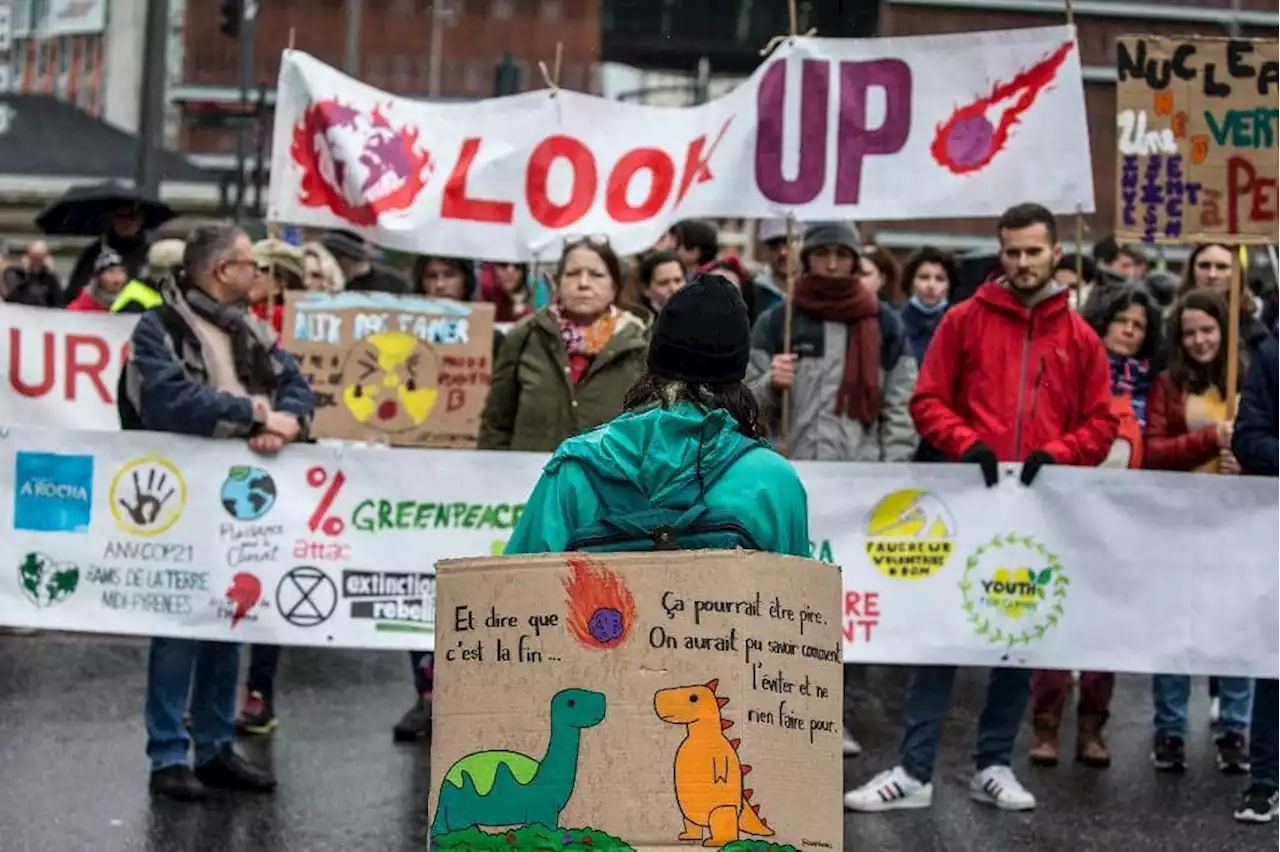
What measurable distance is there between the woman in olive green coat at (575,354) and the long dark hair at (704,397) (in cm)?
367

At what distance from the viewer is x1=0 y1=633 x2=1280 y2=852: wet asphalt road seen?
24.4 feet

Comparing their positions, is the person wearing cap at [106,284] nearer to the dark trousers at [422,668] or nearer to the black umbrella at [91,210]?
the black umbrella at [91,210]

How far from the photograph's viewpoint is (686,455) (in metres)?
4.34

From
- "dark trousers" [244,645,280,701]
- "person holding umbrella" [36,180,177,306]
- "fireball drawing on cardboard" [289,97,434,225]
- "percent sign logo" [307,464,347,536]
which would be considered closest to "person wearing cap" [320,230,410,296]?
"person holding umbrella" [36,180,177,306]

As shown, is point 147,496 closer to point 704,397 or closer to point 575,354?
point 575,354

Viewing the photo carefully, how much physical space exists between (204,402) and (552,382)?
1295 millimetres

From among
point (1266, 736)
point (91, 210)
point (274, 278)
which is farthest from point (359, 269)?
point (1266, 736)

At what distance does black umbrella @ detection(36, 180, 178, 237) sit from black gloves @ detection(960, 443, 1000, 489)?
6613mm

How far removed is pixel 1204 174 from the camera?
8641mm

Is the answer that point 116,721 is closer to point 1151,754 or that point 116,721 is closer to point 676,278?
point 676,278

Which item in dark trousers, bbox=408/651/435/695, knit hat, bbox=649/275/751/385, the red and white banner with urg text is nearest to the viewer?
knit hat, bbox=649/275/751/385

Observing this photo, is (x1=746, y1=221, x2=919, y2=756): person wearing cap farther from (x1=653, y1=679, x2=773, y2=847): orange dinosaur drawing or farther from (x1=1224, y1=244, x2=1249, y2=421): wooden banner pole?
(x1=653, y1=679, x2=773, y2=847): orange dinosaur drawing

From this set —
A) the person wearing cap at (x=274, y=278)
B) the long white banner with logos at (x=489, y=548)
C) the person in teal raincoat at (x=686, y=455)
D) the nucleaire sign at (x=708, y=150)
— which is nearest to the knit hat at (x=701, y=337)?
the person in teal raincoat at (x=686, y=455)

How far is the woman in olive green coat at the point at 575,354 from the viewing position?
822cm
